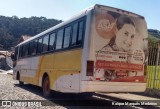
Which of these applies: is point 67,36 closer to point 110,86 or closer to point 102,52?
point 102,52

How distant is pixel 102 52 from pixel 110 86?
3.84ft

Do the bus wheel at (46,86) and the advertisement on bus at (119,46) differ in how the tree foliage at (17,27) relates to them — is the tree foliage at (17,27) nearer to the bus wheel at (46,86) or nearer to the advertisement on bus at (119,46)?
the bus wheel at (46,86)

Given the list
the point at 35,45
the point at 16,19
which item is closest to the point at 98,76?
the point at 35,45

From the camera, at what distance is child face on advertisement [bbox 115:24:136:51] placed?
31.1 feet

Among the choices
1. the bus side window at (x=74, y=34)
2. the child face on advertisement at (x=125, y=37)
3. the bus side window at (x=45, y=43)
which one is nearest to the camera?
the child face on advertisement at (x=125, y=37)

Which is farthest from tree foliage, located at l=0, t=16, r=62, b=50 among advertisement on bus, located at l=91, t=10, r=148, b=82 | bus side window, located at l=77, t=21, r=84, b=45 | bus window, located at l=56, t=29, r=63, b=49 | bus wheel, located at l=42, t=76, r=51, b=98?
bus side window, located at l=77, t=21, r=84, b=45

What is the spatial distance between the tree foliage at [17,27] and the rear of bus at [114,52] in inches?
2576

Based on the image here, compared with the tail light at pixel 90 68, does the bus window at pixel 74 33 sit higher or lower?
higher

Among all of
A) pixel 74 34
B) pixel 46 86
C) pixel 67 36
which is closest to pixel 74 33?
pixel 74 34

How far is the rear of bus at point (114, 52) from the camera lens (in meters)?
8.87

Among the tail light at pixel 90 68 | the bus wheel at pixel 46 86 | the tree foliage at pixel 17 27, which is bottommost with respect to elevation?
the bus wheel at pixel 46 86

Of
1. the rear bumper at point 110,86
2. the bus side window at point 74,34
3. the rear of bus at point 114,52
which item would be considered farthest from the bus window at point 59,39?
the rear bumper at point 110,86

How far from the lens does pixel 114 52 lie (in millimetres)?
9375

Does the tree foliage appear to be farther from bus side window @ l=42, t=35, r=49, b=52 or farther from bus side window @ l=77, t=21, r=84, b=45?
bus side window @ l=77, t=21, r=84, b=45
